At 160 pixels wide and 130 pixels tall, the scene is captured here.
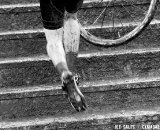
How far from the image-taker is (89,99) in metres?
2.87

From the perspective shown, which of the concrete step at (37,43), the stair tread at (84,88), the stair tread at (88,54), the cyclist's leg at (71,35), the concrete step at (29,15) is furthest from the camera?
the concrete step at (29,15)

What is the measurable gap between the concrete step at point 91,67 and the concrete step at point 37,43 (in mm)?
102

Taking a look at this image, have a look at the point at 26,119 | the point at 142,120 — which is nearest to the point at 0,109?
the point at 26,119

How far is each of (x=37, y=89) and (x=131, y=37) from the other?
985 millimetres

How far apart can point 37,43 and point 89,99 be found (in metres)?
0.77

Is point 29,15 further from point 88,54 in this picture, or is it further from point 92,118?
point 92,118

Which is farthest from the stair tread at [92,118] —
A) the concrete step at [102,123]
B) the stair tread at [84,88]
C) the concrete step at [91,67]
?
the concrete step at [91,67]

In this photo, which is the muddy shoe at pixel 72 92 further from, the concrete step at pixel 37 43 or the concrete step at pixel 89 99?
the concrete step at pixel 37 43

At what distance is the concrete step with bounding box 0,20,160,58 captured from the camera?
10.0ft

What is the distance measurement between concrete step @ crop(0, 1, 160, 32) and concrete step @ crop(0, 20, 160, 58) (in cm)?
13

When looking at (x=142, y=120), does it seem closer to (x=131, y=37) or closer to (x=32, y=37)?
(x=131, y=37)

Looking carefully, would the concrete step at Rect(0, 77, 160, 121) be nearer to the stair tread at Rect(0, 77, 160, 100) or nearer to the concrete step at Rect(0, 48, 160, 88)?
the stair tread at Rect(0, 77, 160, 100)

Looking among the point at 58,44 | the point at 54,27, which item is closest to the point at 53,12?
the point at 54,27

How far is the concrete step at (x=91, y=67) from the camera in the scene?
293 cm
